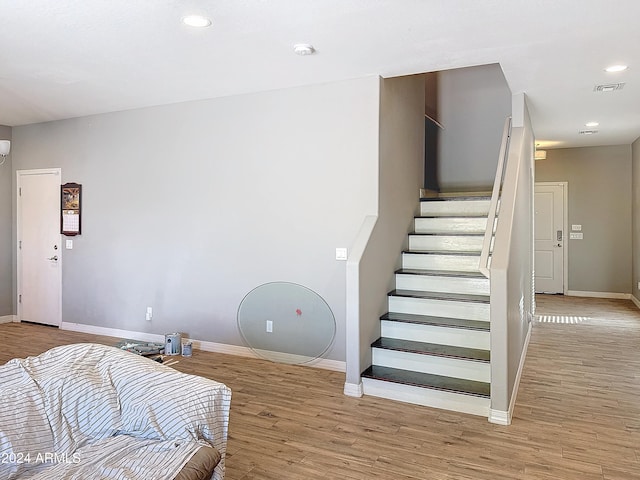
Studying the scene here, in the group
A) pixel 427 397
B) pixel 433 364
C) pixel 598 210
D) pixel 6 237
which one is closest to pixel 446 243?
pixel 433 364

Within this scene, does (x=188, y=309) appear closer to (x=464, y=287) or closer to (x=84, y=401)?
(x=464, y=287)

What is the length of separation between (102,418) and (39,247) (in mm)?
5223

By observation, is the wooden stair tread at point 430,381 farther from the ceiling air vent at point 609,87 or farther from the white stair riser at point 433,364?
the ceiling air vent at point 609,87

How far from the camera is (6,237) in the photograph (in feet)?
21.7


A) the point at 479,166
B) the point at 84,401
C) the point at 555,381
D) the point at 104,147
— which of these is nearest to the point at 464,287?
the point at 555,381

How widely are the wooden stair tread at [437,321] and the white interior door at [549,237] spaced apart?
17.4 feet

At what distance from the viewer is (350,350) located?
12.8ft

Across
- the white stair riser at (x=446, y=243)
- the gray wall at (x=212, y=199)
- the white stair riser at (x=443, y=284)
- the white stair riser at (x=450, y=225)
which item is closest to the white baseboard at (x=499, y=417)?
the white stair riser at (x=443, y=284)

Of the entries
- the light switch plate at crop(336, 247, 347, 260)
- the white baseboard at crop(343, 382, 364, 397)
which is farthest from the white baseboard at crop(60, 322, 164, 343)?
the white baseboard at crop(343, 382, 364, 397)

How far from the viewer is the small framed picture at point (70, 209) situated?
6.04m

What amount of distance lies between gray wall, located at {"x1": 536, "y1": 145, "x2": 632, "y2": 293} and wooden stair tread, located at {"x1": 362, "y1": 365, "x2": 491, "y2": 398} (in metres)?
5.84

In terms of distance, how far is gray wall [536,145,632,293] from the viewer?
815 centimetres

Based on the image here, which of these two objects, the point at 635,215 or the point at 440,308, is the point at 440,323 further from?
the point at 635,215

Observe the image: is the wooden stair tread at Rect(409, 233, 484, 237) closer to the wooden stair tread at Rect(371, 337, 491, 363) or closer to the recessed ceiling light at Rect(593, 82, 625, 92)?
the wooden stair tread at Rect(371, 337, 491, 363)
